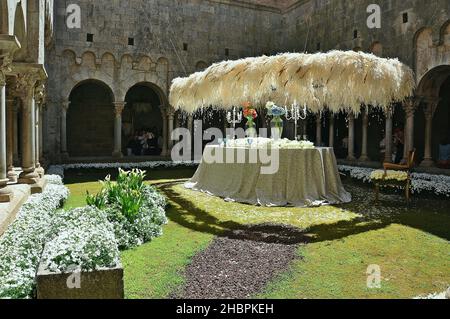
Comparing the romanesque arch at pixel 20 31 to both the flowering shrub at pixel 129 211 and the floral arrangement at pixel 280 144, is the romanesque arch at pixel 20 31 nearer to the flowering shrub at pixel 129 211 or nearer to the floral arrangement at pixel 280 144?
the flowering shrub at pixel 129 211

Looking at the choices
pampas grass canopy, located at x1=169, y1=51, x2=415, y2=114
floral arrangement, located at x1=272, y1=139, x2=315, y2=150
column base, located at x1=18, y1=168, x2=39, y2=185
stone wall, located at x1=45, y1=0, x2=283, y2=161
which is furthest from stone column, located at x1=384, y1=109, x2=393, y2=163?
column base, located at x1=18, y1=168, x2=39, y2=185

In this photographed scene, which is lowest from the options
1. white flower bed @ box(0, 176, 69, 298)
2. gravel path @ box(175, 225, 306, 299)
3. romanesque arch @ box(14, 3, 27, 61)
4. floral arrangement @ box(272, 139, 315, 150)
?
gravel path @ box(175, 225, 306, 299)

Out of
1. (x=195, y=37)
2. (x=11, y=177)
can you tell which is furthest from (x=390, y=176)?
(x=195, y=37)

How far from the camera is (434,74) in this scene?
12570 millimetres

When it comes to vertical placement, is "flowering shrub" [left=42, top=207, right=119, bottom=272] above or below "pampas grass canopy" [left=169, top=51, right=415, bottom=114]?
below

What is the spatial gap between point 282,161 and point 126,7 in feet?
36.4

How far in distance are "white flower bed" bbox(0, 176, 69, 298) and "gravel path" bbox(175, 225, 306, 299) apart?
142cm

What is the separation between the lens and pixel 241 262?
489 cm

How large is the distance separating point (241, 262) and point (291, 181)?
404 centimetres

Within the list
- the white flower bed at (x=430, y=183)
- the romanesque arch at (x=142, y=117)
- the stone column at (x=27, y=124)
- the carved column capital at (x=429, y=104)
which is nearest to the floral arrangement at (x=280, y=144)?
the white flower bed at (x=430, y=183)

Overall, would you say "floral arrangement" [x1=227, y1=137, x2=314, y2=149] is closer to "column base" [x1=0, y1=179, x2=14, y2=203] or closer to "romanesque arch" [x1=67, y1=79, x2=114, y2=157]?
"column base" [x1=0, y1=179, x2=14, y2=203]

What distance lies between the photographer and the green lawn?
13.5ft

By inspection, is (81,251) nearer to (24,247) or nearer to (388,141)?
(24,247)

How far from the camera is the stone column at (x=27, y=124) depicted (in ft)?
26.1
